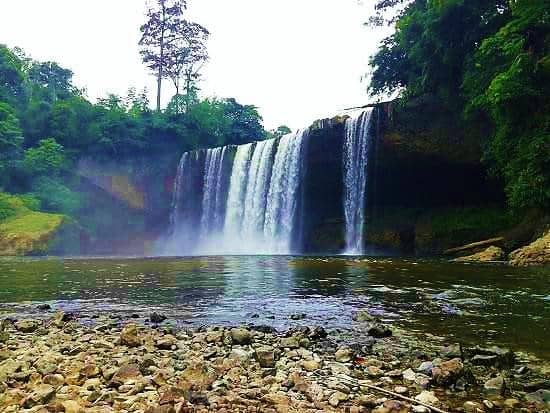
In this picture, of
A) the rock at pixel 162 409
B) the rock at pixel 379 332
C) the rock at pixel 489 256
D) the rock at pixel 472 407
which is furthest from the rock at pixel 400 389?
the rock at pixel 489 256

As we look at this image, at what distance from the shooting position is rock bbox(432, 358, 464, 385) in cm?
Result: 345

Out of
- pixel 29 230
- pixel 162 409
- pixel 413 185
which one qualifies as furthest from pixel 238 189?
pixel 162 409

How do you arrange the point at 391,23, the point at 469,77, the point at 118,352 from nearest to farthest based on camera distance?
the point at 118,352 < the point at 469,77 < the point at 391,23

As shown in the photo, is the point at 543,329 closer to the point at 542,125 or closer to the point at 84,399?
the point at 84,399

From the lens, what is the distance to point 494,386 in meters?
3.38

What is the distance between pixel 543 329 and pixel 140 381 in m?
4.53

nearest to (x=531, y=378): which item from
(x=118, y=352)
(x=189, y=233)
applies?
(x=118, y=352)

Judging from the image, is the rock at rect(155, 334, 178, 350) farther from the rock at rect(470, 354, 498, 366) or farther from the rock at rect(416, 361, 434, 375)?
the rock at rect(470, 354, 498, 366)

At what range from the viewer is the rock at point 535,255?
13805 mm

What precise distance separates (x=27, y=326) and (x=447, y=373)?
16.3ft

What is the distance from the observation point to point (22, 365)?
3.98 m

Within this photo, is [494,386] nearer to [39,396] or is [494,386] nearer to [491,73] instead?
[39,396]

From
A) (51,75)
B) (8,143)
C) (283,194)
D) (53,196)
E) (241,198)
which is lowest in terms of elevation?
(241,198)

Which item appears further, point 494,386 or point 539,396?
point 494,386
